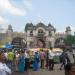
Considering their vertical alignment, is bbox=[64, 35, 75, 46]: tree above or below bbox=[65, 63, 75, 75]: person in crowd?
above

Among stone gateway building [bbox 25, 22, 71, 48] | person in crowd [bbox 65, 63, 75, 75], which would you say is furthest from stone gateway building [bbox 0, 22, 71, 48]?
person in crowd [bbox 65, 63, 75, 75]

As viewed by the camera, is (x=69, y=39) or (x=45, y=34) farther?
(x=45, y=34)

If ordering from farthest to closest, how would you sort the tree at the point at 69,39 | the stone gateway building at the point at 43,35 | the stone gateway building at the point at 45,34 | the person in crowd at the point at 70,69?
1. the stone gateway building at the point at 45,34
2. the stone gateway building at the point at 43,35
3. the tree at the point at 69,39
4. the person in crowd at the point at 70,69

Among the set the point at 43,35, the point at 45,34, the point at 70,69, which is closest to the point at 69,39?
the point at 45,34

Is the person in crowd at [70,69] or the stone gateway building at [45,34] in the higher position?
the stone gateway building at [45,34]

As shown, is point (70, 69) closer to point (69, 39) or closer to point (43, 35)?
point (69, 39)

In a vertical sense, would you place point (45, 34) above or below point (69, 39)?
above

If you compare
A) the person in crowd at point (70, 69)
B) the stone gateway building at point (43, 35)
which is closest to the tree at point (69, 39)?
the stone gateway building at point (43, 35)

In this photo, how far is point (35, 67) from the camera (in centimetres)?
2344

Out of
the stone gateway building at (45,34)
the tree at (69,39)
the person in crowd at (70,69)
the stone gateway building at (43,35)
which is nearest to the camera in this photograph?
the person in crowd at (70,69)

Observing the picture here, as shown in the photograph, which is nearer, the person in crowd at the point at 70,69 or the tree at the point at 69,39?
the person in crowd at the point at 70,69

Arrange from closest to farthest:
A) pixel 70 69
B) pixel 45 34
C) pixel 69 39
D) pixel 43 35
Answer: pixel 70 69
pixel 69 39
pixel 43 35
pixel 45 34

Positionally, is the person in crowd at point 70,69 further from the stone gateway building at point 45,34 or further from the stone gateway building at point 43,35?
the stone gateway building at point 45,34

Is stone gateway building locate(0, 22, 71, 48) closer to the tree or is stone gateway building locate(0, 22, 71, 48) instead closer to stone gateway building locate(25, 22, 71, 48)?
stone gateway building locate(25, 22, 71, 48)
